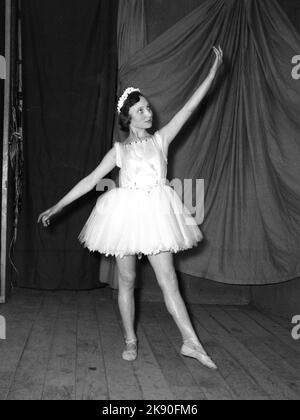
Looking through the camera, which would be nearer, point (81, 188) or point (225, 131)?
point (81, 188)

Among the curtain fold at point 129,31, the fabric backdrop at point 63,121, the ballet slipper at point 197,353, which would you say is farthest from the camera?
the fabric backdrop at point 63,121

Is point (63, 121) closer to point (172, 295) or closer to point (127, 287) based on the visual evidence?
point (127, 287)

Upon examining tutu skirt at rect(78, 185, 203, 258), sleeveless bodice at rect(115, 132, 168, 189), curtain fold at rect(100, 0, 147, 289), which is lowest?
tutu skirt at rect(78, 185, 203, 258)

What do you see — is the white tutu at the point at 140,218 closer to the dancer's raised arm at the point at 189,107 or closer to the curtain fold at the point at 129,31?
the dancer's raised arm at the point at 189,107

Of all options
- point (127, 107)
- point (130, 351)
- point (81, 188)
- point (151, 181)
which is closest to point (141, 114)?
point (127, 107)

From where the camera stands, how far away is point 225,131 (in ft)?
11.6

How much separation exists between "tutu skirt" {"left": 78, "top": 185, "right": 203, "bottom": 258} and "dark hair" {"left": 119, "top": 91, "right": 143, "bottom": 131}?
1.28 feet

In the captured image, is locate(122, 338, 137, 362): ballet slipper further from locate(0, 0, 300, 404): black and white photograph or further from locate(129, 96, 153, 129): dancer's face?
locate(129, 96, 153, 129): dancer's face

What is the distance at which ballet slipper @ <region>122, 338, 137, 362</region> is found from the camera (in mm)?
2486

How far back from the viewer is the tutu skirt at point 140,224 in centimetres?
240

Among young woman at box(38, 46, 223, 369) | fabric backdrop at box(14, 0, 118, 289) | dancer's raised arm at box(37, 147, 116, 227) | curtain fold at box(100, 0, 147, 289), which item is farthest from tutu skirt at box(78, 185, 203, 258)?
fabric backdrop at box(14, 0, 118, 289)

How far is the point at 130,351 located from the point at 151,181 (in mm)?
933

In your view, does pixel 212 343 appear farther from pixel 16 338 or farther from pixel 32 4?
pixel 32 4

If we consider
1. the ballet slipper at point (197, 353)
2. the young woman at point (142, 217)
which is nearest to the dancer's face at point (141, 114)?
the young woman at point (142, 217)
